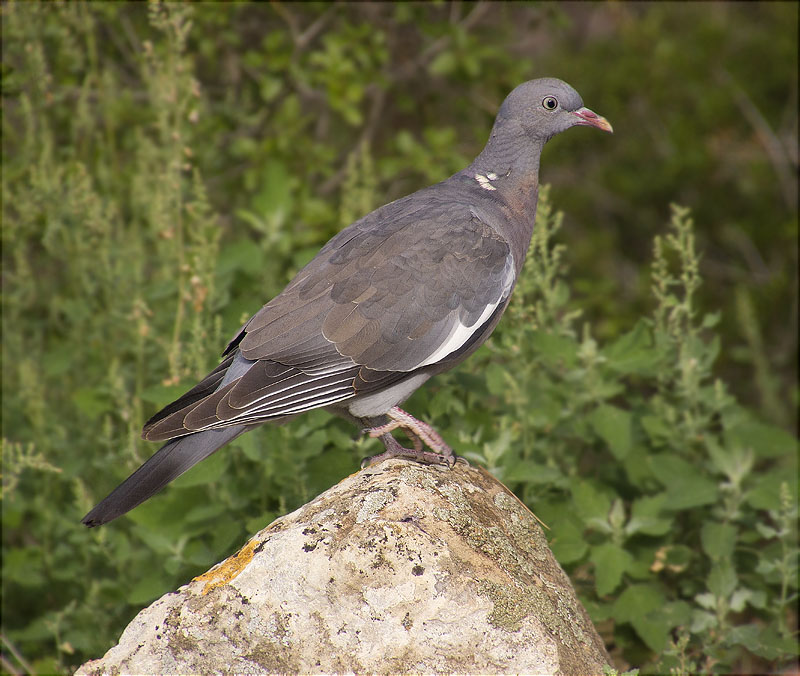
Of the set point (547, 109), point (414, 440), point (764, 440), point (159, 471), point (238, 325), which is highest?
point (547, 109)

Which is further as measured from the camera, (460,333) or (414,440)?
(414,440)

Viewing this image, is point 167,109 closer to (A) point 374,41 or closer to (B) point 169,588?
(A) point 374,41

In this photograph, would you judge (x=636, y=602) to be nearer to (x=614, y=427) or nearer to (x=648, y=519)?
(x=648, y=519)

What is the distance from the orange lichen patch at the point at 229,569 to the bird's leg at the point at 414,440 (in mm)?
623

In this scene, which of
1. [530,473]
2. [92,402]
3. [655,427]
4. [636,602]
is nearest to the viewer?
[530,473]

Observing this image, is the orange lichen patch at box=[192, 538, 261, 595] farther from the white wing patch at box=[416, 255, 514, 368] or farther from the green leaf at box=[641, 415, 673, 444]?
the green leaf at box=[641, 415, 673, 444]

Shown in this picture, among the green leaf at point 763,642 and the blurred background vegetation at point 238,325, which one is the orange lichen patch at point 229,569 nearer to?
the blurred background vegetation at point 238,325

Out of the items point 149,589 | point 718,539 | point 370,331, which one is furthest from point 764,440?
point 149,589

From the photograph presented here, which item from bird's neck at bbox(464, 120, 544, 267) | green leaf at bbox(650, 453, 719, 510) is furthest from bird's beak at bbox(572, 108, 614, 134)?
green leaf at bbox(650, 453, 719, 510)

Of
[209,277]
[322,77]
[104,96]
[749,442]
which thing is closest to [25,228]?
[104,96]

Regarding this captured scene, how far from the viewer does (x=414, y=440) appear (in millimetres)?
3482

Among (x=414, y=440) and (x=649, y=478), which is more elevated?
(x=414, y=440)

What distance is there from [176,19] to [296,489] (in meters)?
2.06

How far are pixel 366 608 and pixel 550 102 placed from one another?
2.26m
